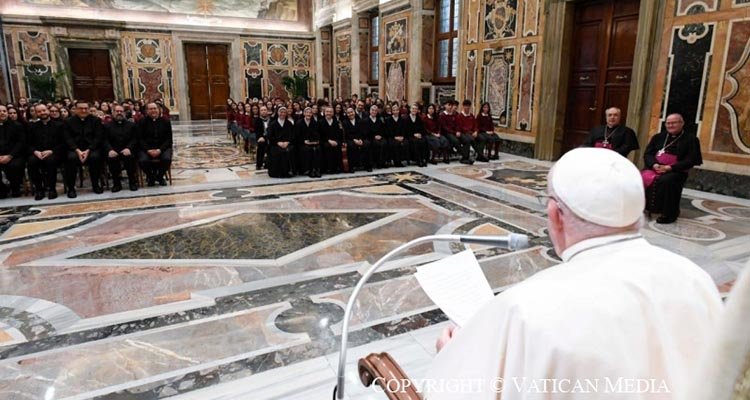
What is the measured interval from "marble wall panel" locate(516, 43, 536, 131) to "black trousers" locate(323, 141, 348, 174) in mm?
3953

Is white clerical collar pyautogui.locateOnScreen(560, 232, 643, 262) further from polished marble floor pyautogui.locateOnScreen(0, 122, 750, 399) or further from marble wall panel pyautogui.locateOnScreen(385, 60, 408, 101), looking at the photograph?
marble wall panel pyautogui.locateOnScreen(385, 60, 408, 101)

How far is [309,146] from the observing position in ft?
25.4

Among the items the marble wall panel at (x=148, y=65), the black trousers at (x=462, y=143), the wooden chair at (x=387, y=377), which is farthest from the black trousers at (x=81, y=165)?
the marble wall panel at (x=148, y=65)

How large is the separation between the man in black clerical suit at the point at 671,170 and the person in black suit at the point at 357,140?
438cm

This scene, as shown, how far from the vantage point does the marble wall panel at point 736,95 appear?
5812 millimetres

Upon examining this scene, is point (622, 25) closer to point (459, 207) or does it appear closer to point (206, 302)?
point (459, 207)

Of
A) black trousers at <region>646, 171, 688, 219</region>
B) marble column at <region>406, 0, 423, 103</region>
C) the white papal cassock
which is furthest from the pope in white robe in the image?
marble column at <region>406, 0, 423, 103</region>

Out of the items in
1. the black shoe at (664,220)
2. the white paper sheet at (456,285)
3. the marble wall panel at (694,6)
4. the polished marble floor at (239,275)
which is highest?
the marble wall panel at (694,6)

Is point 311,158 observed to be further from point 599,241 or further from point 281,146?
point 599,241

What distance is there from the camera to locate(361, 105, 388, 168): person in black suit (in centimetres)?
824

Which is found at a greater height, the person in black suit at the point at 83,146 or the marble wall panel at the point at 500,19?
the marble wall panel at the point at 500,19

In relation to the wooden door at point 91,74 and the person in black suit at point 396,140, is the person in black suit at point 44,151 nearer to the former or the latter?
the person in black suit at point 396,140

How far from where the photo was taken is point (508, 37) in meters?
9.42

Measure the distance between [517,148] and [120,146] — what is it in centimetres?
725
